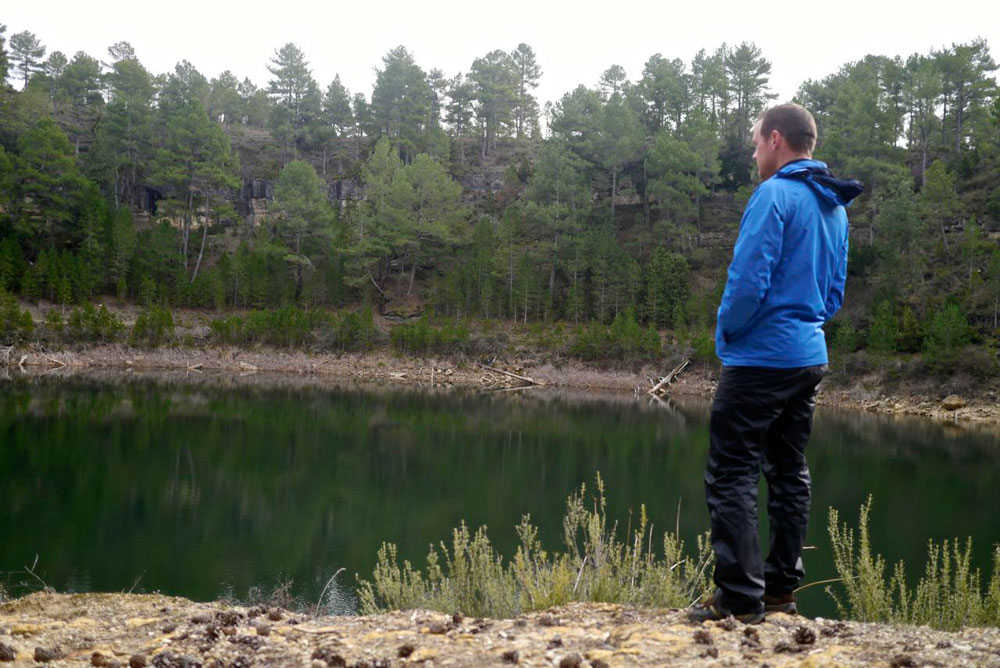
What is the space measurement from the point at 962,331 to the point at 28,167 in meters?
43.0

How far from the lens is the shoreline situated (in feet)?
104

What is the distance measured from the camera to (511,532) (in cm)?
1050

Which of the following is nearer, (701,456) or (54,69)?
(701,456)

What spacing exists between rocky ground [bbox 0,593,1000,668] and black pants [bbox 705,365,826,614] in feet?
0.62

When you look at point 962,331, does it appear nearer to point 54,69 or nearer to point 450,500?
point 450,500

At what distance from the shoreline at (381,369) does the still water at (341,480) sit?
673 centimetres

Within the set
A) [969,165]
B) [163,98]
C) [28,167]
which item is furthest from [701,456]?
[163,98]

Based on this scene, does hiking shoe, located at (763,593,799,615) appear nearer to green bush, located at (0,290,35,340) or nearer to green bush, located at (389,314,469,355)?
green bush, located at (389,314,469,355)

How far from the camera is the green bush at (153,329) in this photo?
34.3 m

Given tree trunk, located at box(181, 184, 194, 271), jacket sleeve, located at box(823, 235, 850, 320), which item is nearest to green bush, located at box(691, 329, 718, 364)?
tree trunk, located at box(181, 184, 194, 271)

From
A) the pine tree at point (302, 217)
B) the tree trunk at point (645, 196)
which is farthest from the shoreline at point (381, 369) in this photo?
the tree trunk at point (645, 196)

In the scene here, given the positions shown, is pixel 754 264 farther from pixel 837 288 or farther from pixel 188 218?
pixel 188 218

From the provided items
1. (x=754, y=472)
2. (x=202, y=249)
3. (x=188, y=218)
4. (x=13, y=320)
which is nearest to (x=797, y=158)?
(x=754, y=472)

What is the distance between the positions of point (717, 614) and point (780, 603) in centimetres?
40
